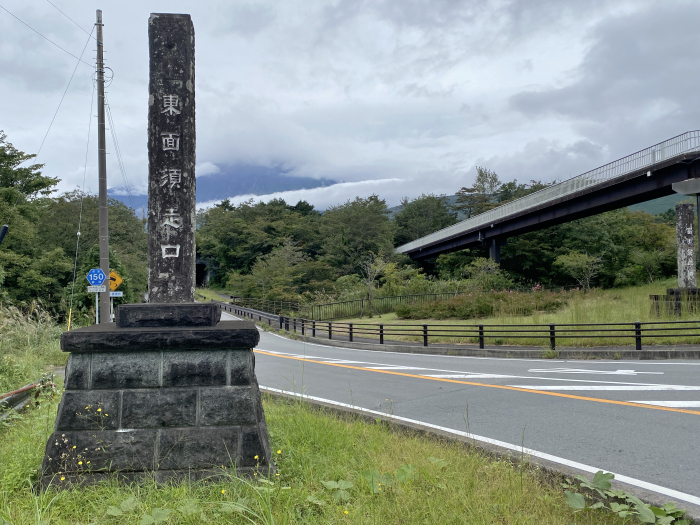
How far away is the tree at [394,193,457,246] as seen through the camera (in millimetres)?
68688

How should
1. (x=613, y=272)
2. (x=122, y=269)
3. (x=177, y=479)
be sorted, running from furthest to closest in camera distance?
(x=613, y=272) < (x=122, y=269) < (x=177, y=479)

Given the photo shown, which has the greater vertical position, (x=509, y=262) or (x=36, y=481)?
(x=509, y=262)

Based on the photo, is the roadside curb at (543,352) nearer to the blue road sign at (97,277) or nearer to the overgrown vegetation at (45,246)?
the blue road sign at (97,277)

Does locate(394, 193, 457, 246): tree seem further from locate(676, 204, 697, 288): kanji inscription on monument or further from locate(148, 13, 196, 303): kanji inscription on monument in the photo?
locate(148, 13, 196, 303): kanji inscription on monument

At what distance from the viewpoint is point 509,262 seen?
5028cm

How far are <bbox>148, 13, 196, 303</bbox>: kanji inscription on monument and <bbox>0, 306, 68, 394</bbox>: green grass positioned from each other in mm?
5467

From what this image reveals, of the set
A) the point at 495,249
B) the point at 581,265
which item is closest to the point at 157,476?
the point at 495,249

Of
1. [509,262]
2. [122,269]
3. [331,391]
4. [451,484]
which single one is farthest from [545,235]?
[451,484]

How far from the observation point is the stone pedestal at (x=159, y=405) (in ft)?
12.6

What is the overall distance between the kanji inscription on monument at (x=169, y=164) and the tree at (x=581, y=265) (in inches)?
1595

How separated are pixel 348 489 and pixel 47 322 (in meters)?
15.2

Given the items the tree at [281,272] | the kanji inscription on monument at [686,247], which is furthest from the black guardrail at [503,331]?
the tree at [281,272]

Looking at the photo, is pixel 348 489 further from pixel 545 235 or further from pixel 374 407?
pixel 545 235

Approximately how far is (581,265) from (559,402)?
3709cm
